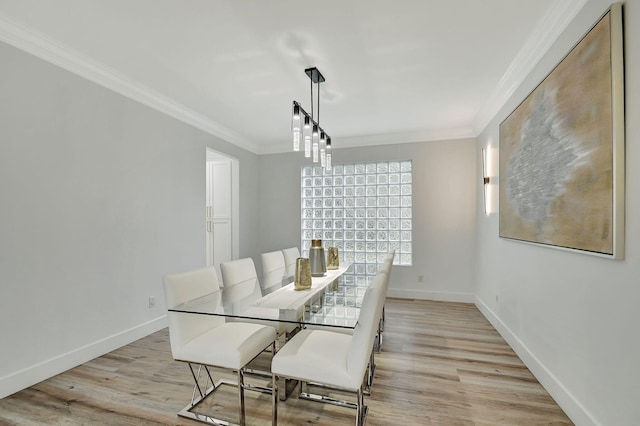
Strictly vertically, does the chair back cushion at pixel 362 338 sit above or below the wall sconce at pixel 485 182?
below

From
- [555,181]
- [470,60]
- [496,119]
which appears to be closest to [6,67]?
[470,60]

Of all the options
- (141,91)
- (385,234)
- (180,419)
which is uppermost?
(141,91)

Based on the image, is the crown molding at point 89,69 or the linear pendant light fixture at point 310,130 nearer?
the crown molding at point 89,69

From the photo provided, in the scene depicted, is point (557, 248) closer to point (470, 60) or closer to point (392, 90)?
point (470, 60)

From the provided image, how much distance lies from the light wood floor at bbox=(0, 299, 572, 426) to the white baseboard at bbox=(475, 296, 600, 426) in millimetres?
48

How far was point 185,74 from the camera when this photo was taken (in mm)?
2746

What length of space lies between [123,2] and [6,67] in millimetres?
1038

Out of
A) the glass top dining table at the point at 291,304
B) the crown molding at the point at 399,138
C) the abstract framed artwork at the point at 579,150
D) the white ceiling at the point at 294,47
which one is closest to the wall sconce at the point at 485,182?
the white ceiling at the point at 294,47

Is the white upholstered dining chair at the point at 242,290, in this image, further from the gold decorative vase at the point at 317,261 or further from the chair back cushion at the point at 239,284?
the gold decorative vase at the point at 317,261

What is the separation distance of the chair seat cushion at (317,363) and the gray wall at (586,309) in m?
1.20

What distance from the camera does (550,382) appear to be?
2.06 m

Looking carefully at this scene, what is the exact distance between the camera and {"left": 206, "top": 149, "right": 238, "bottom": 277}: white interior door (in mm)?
4902

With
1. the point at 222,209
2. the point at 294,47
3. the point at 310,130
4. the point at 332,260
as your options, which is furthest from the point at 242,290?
the point at 222,209

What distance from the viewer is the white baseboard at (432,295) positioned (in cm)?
436
